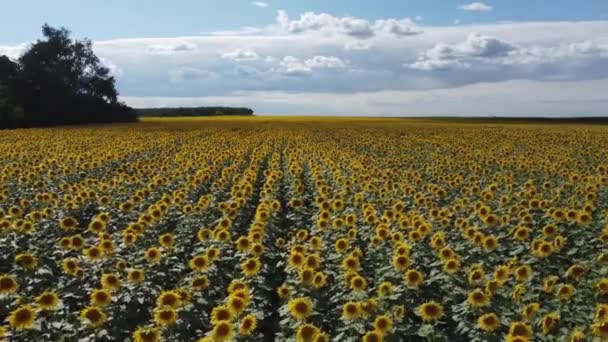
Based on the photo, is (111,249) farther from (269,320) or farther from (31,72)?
(31,72)

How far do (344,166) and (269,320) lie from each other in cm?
1011

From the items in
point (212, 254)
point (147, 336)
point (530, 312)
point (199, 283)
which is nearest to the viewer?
point (147, 336)

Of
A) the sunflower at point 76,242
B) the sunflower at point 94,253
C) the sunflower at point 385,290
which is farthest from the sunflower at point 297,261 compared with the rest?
the sunflower at point 76,242

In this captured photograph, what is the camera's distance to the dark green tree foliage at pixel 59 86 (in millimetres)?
52469

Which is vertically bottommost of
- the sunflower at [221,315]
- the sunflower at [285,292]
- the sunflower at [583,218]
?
the sunflower at [285,292]

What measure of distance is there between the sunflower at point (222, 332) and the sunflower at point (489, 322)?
2076mm

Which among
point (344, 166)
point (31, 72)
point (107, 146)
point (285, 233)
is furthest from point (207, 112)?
point (285, 233)

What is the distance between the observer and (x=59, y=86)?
55.2 metres

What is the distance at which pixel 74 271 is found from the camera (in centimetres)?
719

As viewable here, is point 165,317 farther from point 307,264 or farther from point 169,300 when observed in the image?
point 307,264

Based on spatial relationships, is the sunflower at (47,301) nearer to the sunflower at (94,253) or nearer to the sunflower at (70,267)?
the sunflower at (70,267)

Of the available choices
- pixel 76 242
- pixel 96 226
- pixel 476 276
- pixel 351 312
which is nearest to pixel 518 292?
pixel 476 276

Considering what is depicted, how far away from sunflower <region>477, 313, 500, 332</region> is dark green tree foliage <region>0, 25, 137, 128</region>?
50.7m

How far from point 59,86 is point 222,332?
180 ft
